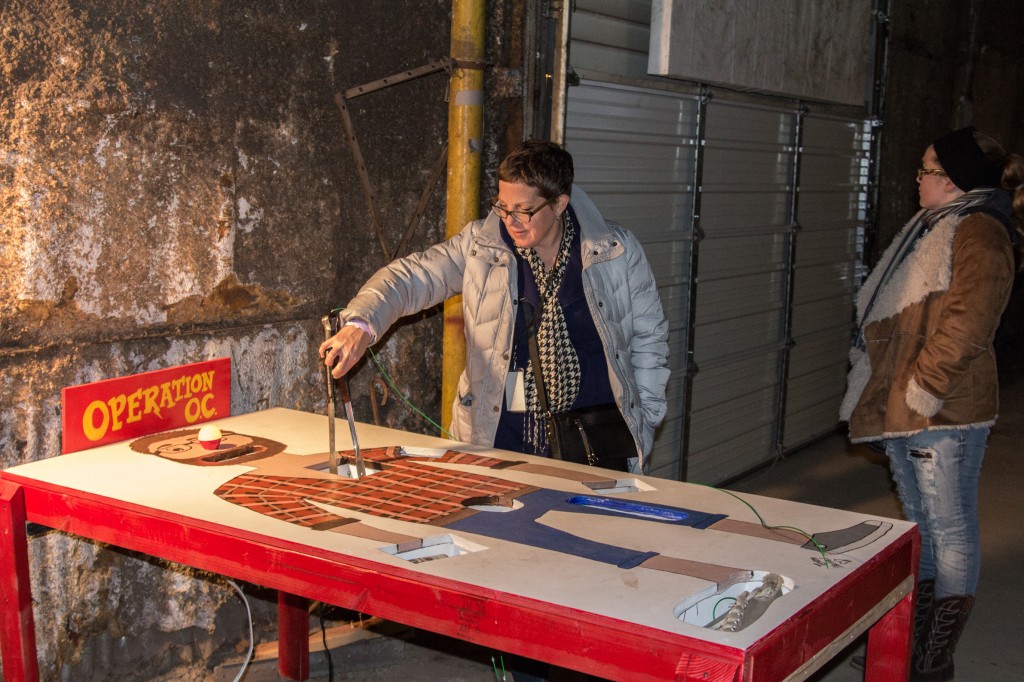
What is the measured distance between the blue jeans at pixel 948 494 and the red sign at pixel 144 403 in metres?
2.50

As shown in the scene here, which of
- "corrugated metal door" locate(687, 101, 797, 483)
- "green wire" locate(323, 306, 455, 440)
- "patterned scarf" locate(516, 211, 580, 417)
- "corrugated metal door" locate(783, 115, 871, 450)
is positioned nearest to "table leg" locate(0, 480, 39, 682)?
"patterned scarf" locate(516, 211, 580, 417)

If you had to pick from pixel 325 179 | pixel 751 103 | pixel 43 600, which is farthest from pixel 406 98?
pixel 751 103

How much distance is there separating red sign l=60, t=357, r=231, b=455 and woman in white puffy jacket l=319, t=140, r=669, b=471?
2.31ft

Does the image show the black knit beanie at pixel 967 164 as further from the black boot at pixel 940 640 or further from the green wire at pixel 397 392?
the green wire at pixel 397 392

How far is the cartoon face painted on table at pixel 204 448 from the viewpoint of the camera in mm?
3395

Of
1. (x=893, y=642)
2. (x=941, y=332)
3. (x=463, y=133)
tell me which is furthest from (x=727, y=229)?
(x=893, y=642)

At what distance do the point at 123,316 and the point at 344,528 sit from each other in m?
1.46

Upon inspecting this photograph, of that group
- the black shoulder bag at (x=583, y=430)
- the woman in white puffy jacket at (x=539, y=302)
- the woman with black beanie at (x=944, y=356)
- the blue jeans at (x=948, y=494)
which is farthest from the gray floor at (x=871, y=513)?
the woman in white puffy jacket at (x=539, y=302)

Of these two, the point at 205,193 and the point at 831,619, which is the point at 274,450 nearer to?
the point at 205,193

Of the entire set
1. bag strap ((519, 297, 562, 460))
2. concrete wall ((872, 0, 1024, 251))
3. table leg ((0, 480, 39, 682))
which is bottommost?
table leg ((0, 480, 39, 682))

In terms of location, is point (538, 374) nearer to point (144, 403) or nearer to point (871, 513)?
point (144, 403)

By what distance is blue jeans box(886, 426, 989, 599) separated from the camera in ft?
12.8

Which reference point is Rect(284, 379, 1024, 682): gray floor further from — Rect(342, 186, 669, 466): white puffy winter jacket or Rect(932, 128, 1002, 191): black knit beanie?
Rect(932, 128, 1002, 191): black knit beanie

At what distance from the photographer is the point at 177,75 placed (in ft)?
12.4
